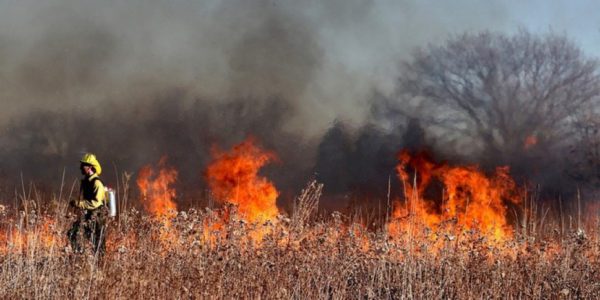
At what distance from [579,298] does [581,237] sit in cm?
92

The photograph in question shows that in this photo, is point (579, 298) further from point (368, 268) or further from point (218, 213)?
point (218, 213)

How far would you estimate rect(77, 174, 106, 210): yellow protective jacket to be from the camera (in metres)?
10.4

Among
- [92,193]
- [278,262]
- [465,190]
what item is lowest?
[278,262]

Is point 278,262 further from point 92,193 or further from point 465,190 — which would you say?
point 465,190

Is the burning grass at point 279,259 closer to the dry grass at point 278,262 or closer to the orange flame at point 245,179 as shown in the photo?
the dry grass at point 278,262

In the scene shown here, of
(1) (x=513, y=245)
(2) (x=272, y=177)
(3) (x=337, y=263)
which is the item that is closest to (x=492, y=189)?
(2) (x=272, y=177)

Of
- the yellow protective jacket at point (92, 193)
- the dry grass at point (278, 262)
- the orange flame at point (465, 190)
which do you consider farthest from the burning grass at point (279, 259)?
the orange flame at point (465, 190)

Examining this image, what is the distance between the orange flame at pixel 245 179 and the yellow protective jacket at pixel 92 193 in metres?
7.25

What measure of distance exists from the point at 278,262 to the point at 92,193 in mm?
4245

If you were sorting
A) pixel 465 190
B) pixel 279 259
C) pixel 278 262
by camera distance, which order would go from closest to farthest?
pixel 278 262 → pixel 279 259 → pixel 465 190

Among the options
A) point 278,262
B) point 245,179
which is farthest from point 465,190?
point 278,262

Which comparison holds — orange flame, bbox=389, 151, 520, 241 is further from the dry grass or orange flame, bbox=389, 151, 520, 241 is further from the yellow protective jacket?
the yellow protective jacket

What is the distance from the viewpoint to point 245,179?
20109 millimetres

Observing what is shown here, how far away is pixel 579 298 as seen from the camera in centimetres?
852
